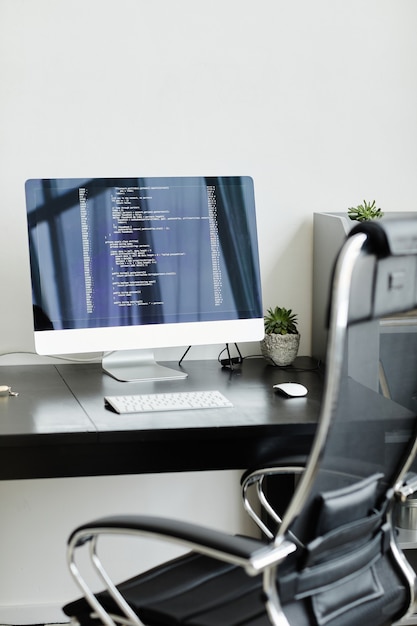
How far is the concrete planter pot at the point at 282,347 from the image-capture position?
2510mm

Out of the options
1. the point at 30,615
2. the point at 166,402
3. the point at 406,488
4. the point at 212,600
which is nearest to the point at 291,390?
the point at 166,402

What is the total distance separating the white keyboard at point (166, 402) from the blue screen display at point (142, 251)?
27 centimetres

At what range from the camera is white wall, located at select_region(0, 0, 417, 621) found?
248 cm

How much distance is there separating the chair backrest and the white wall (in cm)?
114

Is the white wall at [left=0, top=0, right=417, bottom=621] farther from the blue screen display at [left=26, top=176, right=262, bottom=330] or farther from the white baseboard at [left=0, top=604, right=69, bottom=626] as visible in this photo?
the blue screen display at [left=26, top=176, right=262, bottom=330]

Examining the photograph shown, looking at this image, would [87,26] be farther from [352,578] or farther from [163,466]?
[352,578]

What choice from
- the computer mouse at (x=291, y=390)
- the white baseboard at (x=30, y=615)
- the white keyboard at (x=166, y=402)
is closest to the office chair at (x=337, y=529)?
the white keyboard at (x=166, y=402)

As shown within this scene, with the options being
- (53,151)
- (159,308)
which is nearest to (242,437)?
(159,308)

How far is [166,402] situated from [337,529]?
70 centimetres

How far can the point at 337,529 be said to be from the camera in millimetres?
1443

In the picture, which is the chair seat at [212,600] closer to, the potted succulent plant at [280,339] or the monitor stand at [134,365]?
the monitor stand at [134,365]

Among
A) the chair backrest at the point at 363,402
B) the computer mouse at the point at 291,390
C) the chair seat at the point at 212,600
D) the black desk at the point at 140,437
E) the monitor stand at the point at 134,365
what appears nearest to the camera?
the chair backrest at the point at 363,402

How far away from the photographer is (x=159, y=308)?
2332mm

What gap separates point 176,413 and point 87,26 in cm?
115
